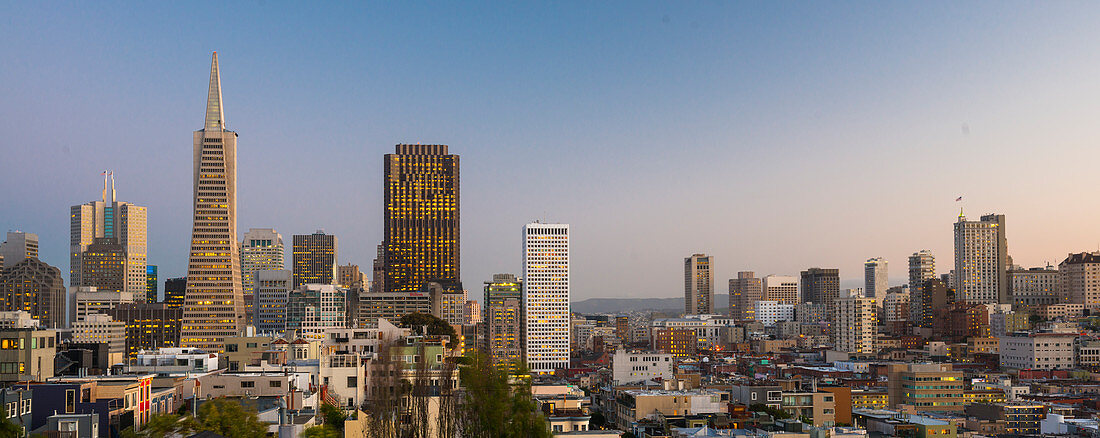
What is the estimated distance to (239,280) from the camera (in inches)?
7018

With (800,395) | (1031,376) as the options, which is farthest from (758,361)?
(800,395)

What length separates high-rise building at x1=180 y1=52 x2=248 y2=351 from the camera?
170m

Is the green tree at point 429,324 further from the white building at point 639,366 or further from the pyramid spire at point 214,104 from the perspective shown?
the pyramid spire at point 214,104

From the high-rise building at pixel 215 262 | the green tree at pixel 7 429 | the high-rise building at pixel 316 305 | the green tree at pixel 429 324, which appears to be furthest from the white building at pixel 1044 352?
the green tree at pixel 7 429

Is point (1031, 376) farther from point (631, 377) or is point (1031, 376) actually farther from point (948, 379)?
point (631, 377)

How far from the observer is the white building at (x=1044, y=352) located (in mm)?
171375

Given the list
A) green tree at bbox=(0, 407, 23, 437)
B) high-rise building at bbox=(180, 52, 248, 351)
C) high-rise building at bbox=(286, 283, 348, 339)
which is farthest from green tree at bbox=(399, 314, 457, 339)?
high-rise building at bbox=(180, 52, 248, 351)

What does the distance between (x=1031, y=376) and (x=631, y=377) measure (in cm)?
6202

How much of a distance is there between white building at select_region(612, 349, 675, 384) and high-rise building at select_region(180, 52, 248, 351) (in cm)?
6260

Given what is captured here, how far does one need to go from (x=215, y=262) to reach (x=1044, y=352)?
413 ft

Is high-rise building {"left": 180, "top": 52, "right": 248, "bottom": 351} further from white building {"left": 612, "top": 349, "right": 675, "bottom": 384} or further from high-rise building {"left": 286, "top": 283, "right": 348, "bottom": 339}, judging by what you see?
white building {"left": 612, "top": 349, "right": 675, "bottom": 384}

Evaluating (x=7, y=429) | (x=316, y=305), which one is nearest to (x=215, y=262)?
(x=316, y=305)

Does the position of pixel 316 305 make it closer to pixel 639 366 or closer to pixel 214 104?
pixel 214 104

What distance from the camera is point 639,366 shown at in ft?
472
